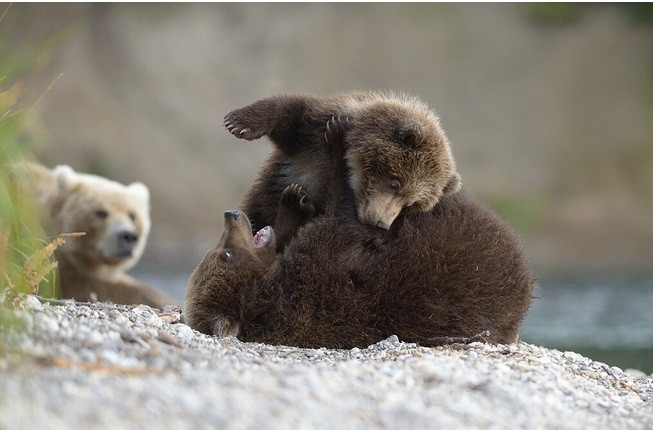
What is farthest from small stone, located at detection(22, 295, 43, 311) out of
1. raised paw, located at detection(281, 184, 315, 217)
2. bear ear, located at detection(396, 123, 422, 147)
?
bear ear, located at detection(396, 123, 422, 147)

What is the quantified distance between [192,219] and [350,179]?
2244 cm

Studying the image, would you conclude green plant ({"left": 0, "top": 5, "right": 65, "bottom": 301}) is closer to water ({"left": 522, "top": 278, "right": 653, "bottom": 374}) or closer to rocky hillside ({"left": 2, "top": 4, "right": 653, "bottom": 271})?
water ({"left": 522, "top": 278, "right": 653, "bottom": 374})

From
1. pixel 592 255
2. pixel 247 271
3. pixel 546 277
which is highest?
pixel 592 255

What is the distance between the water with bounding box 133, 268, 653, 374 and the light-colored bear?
494 centimetres

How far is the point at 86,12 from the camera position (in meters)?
29.9

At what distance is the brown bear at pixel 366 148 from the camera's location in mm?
6172

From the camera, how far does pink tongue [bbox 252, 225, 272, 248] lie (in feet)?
20.3

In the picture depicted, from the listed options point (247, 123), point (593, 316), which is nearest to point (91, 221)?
point (247, 123)

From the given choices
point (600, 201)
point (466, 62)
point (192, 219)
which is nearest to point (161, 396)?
point (192, 219)

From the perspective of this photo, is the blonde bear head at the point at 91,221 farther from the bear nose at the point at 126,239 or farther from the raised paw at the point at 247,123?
the raised paw at the point at 247,123

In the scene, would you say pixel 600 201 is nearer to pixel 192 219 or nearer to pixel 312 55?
pixel 312 55

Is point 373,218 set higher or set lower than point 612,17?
lower

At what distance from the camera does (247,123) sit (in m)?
6.34

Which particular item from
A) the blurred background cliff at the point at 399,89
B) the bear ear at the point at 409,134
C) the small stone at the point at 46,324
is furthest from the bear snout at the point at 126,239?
the blurred background cliff at the point at 399,89
